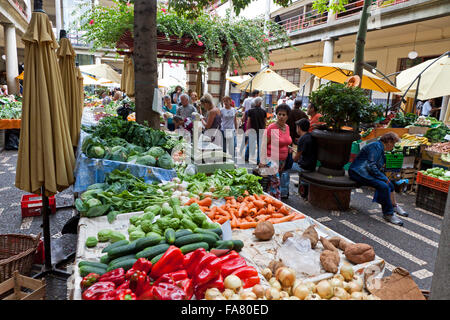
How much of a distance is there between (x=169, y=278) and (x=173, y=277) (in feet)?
0.23

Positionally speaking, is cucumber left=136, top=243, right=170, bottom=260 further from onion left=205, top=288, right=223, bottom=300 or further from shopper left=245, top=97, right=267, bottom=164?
shopper left=245, top=97, right=267, bottom=164

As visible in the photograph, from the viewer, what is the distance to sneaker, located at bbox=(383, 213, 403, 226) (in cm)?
483

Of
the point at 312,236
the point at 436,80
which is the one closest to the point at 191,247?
the point at 312,236

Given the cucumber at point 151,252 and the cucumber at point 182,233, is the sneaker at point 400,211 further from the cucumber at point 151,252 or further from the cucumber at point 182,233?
the cucumber at point 151,252

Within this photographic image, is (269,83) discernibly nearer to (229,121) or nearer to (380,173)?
(229,121)

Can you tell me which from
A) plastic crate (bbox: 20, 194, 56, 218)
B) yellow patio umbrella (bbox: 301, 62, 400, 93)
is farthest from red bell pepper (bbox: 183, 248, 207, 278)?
yellow patio umbrella (bbox: 301, 62, 400, 93)

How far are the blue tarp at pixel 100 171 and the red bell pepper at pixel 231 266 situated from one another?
2058 mm

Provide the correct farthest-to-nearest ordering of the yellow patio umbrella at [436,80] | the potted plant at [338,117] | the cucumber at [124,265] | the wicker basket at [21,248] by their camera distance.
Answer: the yellow patio umbrella at [436,80] → the potted plant at [338,117] → the wicker basket at [21,248] → the cucumber at [124,265]

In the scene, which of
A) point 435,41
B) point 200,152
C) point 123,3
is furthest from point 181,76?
point 200,152

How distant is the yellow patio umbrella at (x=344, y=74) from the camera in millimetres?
7228

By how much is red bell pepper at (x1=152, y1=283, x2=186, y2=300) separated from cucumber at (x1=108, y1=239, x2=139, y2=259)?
1.74 feet

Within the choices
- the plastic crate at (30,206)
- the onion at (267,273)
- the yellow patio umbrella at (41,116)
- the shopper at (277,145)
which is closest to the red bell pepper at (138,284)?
the onion at (267,273)
